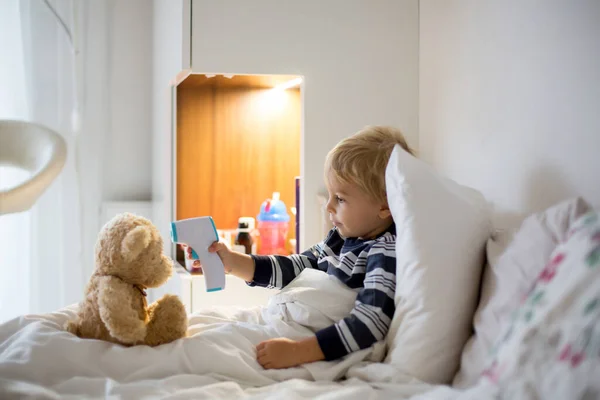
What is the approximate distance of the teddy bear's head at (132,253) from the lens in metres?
1.16

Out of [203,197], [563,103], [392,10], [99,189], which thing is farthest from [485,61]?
[99,189]

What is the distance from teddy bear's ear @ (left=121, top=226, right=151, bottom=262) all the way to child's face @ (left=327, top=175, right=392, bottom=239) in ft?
1.44

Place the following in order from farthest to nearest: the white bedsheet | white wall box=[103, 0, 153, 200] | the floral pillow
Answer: white wall box=[103, 0, 153, 200], the white bedsheet, the floral pillow

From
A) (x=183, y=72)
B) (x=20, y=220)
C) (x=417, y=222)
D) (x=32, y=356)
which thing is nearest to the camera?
(x=32, y=356)

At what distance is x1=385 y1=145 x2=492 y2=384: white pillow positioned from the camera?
1.05m

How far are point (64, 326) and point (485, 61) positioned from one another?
3.75 feet

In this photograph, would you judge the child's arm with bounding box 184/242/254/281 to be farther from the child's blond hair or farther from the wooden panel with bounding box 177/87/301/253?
the wooden panel with bounding box 177/87/301/253

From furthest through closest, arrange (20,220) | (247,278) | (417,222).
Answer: (20,220), (247,278), (417,222)

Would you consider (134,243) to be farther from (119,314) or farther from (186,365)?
(186,365)

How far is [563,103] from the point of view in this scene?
3.85 feet

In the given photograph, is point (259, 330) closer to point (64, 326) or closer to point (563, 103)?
point (64, 326)

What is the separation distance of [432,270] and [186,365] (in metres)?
0.48

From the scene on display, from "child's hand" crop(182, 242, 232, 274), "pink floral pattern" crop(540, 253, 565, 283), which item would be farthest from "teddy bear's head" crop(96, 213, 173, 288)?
"pink floral pattern" crop(540, 253, 565, 283)

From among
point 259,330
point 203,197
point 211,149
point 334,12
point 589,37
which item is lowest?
point 259,330
